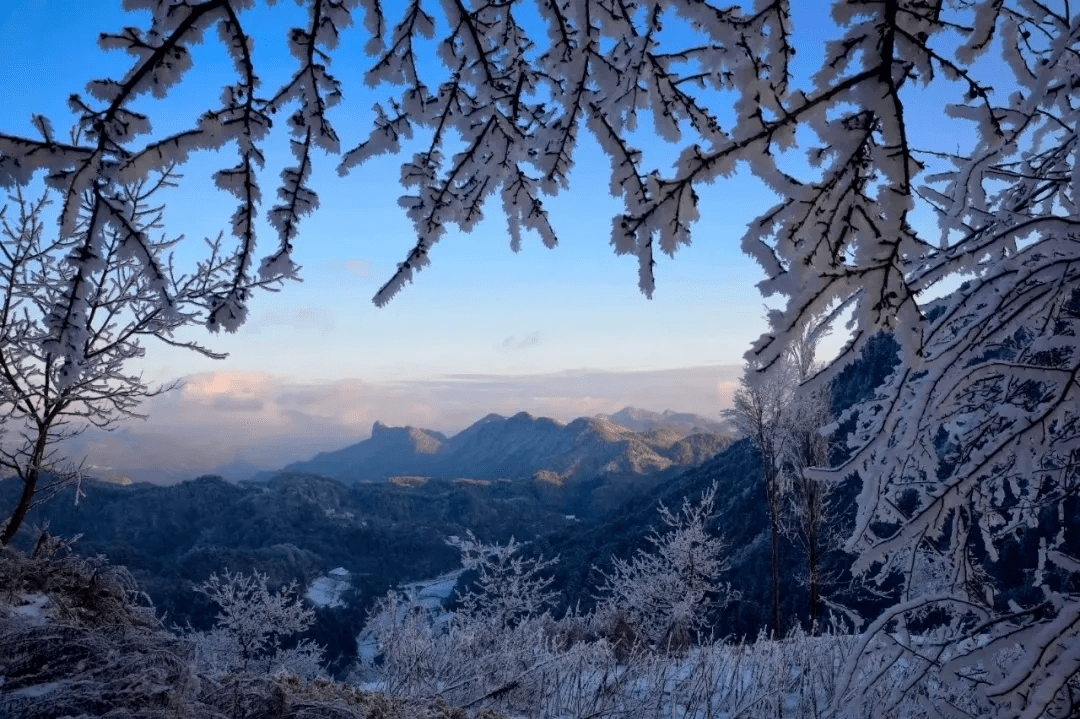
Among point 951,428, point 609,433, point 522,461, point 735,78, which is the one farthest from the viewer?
point 522,461

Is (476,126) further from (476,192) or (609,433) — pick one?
(609,433)

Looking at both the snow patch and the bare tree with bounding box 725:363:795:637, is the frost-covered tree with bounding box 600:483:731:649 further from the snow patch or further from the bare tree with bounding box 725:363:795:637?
the snow patch

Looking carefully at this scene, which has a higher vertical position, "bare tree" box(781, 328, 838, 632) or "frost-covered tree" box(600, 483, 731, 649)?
"bare tree" box(781, 328, 838, 632)

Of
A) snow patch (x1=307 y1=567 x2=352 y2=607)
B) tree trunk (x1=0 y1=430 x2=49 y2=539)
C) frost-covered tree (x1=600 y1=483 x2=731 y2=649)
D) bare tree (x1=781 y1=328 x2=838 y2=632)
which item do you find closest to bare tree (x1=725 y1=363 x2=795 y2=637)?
bare tree (x1=781 y1=328 x2=838 y2=632)

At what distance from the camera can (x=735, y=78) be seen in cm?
138

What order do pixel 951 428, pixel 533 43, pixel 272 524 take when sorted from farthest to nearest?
1. pixel 272 524
2. pixel 951 428
3. pixel 533 43

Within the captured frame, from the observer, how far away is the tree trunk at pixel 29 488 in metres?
5.97

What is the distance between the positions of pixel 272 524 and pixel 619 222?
110151 mm

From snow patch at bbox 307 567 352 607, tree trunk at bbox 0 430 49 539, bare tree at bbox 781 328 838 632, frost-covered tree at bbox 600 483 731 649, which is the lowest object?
snow patch at bbox 307 567 352 607

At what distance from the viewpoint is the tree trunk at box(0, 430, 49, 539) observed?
5973mm

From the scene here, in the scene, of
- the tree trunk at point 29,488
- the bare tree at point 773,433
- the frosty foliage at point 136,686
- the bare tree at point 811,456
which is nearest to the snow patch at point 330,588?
the bare tree at point 773,433

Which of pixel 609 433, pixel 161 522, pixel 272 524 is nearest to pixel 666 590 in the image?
pixel 272 524

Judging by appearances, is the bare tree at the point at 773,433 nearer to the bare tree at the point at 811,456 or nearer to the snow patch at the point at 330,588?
the bare tree at the point at 811,456

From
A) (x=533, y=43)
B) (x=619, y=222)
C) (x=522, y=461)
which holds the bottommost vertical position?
(x=522, y=461)
